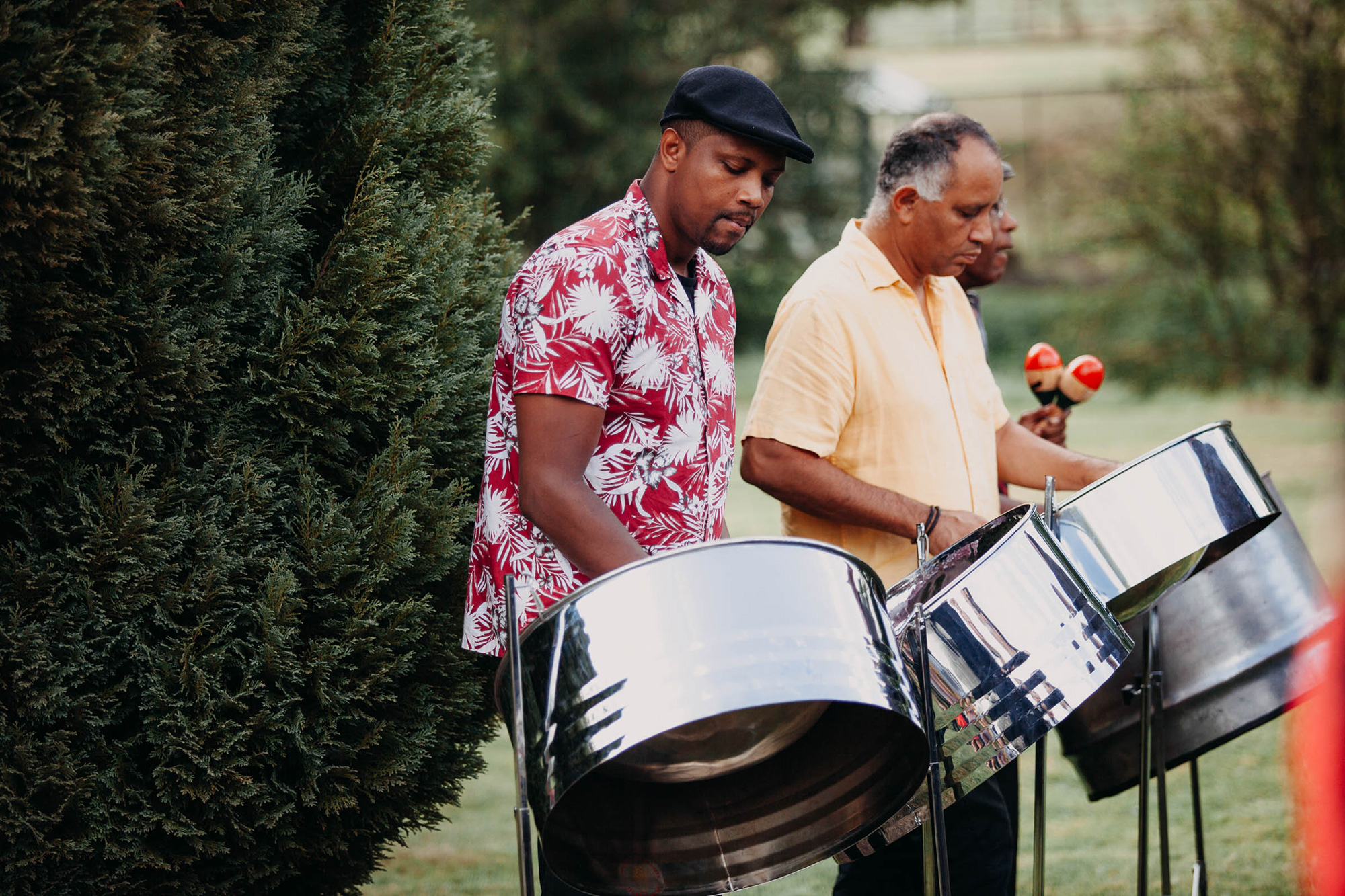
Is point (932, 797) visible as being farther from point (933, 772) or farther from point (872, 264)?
point (872, 264)

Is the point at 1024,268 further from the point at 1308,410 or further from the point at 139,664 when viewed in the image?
the point at 139,664

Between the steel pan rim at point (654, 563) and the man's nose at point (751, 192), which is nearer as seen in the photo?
the steel pan rim at point (654, 563)

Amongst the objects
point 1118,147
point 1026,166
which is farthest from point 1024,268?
point 1118,147

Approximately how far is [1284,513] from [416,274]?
1420 millimetres

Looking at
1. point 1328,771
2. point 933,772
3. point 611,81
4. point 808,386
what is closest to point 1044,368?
point 808,386

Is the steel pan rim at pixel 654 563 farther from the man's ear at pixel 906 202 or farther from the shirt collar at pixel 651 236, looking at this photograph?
the man's ear at pixel 906 202

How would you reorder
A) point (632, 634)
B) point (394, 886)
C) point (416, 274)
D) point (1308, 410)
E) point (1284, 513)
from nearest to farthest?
1. point (632, 634)
2. point (416, 274)
3. point (1284, 513)
4. point (394, 886)
5. point (1308, 410)

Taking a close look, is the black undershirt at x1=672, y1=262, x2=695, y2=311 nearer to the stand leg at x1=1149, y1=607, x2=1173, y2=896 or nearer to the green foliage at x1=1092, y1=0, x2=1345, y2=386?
the stand leg at x1=1149, y1=607, x2=1173, y2=896

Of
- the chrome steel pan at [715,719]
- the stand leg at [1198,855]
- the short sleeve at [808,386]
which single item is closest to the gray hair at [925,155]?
the short sleeve at [808,386]

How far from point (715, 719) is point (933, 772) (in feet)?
0.80

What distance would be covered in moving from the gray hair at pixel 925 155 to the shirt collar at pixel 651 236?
2.04 feet

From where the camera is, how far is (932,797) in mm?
1461

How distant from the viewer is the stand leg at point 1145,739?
2.05m

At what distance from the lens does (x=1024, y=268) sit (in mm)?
16703
